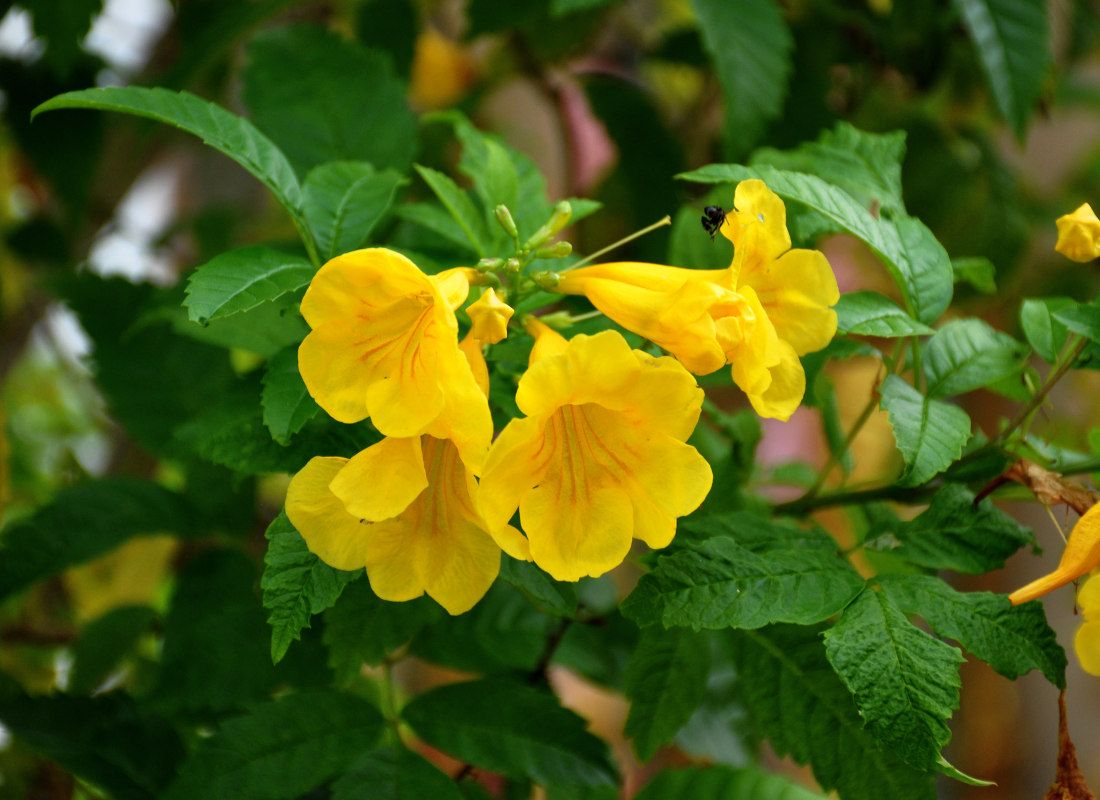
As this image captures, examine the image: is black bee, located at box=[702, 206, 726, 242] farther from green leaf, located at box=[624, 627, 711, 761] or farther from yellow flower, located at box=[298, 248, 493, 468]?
green leaf, located at box=[624, 627, 711, 761]

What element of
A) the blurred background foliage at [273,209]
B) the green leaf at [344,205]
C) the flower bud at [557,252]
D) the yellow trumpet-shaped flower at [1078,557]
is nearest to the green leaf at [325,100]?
the blurred background foliage at [273,209]

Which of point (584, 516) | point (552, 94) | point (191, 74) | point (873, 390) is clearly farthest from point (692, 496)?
point (552, 94)

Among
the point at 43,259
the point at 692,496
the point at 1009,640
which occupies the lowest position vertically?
the point at 43,259

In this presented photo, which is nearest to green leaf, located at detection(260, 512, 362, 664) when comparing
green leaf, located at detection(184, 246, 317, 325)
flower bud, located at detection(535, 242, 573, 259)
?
green leaf, located at detection(184, 246, 317, 325)

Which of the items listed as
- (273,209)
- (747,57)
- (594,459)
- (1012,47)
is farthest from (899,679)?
(273,209)

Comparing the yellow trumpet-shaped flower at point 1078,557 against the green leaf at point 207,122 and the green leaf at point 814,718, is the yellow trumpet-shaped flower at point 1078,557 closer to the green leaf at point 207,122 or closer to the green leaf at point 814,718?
the green leaf at point 814,718

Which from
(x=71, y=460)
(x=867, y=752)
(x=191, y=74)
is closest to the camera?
(x=867, y=752)

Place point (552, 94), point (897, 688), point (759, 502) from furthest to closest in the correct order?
1. point (552, 94)
2. point (759, 502)
3. point (897, 688)

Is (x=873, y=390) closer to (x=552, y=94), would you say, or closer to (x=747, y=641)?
(x=747, y=641)
